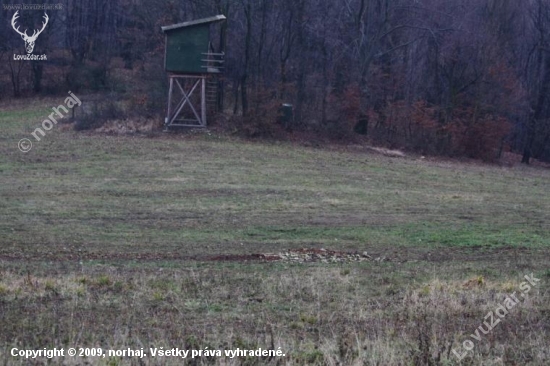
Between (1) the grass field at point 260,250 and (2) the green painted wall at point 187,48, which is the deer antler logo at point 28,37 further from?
(2) the green painted wall at point 187,48

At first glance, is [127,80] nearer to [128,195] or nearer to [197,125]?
[197,125]

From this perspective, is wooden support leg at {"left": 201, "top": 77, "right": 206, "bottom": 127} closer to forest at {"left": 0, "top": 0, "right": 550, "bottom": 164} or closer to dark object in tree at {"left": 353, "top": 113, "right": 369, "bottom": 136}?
forest at {"left": 0, "top": 0, "right": 550, "bottom": 164}

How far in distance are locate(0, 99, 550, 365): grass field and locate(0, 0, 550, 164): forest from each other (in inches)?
189

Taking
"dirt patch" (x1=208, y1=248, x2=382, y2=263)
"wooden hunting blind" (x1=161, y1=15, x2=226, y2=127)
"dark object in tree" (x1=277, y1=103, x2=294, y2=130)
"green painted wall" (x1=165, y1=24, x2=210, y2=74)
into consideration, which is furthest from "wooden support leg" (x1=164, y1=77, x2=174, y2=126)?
"dirt patch" (x1=208, y1=248, x2=382, y2=263)

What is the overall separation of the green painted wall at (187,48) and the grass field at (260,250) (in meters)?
3.85

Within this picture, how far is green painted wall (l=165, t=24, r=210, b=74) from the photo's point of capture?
1550 inches

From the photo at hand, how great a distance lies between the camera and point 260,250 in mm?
17016

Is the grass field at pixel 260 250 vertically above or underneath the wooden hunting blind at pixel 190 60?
underneath

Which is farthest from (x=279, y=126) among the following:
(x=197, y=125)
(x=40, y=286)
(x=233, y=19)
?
(x=40, y=286)

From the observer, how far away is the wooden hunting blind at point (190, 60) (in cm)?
3938

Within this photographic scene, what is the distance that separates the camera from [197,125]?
132ft

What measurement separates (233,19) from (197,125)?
357 inches

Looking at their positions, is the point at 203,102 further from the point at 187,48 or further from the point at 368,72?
the point at 368,72

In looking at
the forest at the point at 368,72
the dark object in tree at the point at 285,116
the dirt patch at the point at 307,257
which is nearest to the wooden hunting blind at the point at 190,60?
the forest at the point at 368,72
